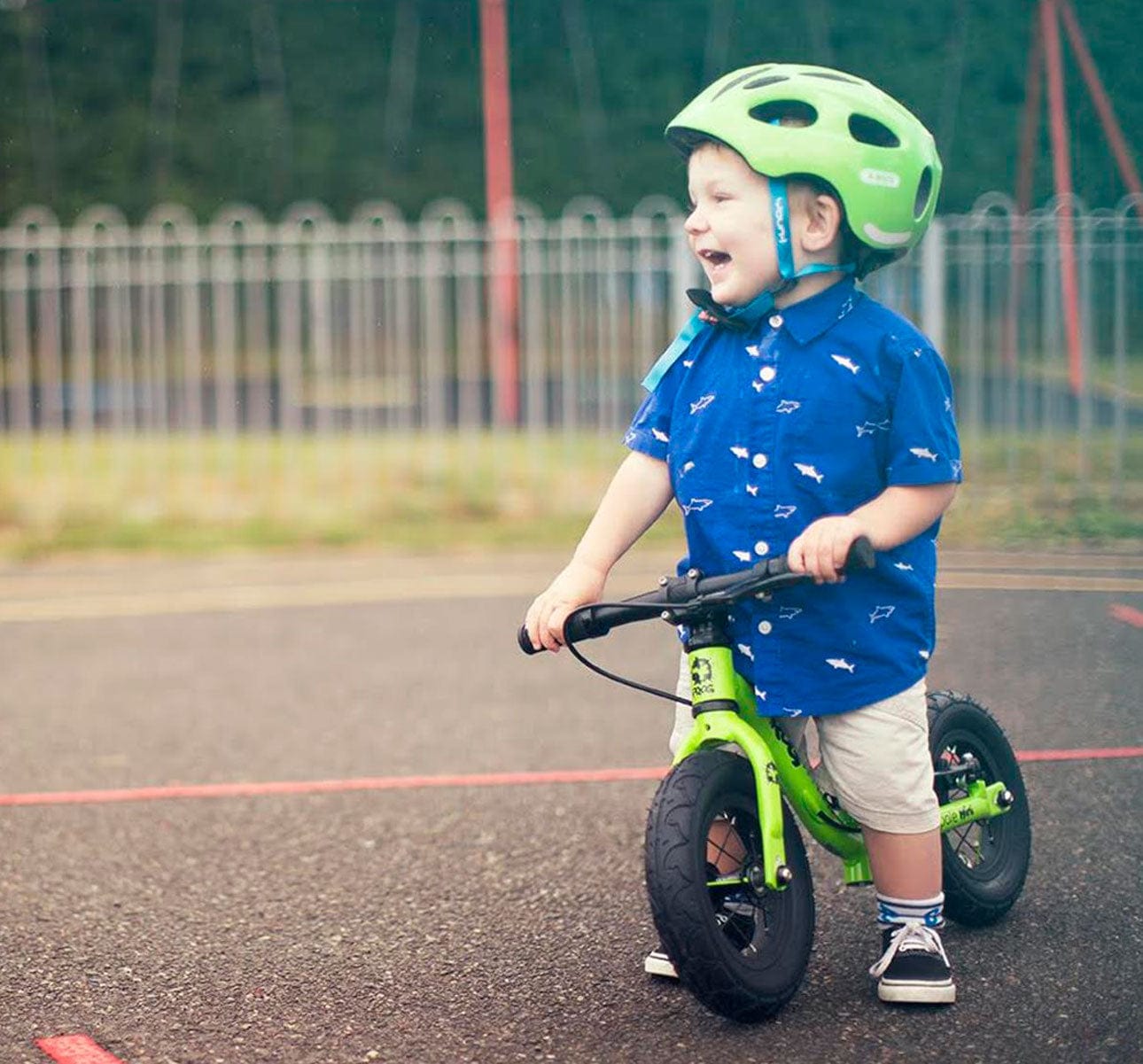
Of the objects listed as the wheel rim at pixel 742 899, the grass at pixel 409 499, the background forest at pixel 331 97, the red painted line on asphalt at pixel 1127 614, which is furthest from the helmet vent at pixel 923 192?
the background forest at pixel 331 97

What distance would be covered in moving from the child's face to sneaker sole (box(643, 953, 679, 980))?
122cm

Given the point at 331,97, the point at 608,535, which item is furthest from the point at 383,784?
the point at 331,97

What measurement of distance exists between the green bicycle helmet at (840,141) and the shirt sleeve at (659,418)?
0.41 metres

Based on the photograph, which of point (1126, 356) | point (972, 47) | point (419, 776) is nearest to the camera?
point (419, 776)

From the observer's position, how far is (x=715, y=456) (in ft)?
11.3

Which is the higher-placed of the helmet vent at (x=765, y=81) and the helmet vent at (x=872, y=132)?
the helmet vent at (x=765, y=81)

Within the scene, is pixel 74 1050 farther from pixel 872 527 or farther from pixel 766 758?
pixel 872 527

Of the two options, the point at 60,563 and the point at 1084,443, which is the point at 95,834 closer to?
the point at 60,563

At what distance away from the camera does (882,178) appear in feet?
11.0

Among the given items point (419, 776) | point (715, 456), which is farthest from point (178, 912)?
point (715, 456)

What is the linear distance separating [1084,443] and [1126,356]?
1.64 metres

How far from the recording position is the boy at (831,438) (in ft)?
11.0

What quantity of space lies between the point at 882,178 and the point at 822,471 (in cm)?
52

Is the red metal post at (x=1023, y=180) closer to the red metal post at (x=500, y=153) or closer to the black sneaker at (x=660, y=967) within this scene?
the red metal post at (x=500, y=153)
